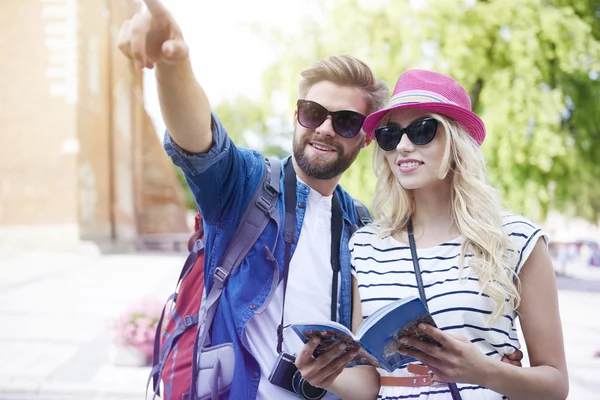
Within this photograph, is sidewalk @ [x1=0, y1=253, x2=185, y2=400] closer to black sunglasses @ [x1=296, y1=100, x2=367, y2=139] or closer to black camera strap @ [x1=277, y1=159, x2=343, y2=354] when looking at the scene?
black camera strap @ [x1=277, y1=159, x2=343, y2=354]

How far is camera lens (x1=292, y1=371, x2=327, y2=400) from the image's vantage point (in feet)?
6.45

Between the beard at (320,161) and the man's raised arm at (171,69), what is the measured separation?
1.94 feet

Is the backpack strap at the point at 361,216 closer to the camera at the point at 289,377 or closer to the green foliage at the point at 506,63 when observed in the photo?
the camera at the point at 289,377

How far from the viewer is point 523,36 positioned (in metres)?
11.2

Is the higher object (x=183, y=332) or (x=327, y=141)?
(x=327, y=141)

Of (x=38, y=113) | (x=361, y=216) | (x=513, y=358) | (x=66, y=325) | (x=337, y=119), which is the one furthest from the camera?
(x=38, y=113)

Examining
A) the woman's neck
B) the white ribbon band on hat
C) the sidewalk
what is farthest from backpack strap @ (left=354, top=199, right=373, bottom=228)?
the sidewalk

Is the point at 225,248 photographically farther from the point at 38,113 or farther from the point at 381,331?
the point at 38,113

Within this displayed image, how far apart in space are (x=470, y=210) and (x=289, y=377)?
0.86m

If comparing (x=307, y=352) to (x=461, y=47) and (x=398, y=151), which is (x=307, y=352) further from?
(x=461, y=47)

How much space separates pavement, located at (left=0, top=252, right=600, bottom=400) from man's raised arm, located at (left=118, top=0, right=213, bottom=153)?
428 cm

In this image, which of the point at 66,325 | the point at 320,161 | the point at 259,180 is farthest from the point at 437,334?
the point at 66,325

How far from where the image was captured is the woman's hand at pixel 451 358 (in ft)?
4.81

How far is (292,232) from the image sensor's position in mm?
2186
